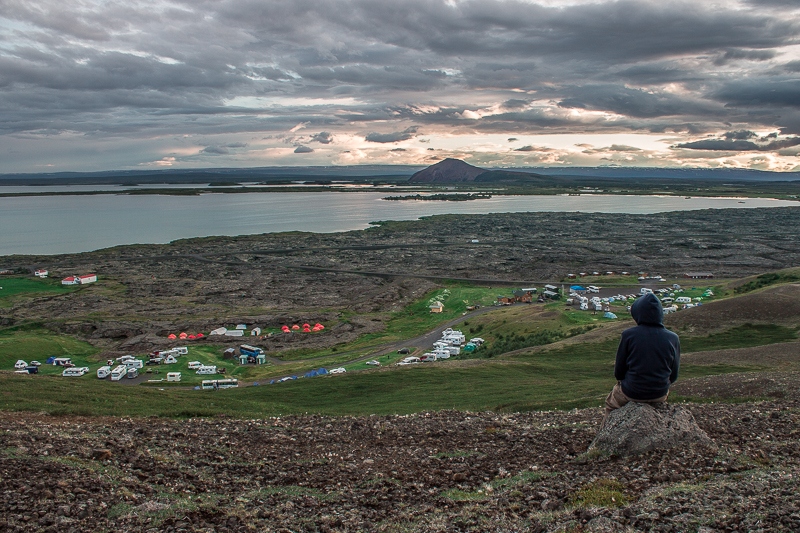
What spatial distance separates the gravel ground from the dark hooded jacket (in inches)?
43.9

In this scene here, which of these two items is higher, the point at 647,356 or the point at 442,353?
the point at 647,356

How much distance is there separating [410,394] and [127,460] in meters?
14.9

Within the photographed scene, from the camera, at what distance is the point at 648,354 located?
923 centimetres

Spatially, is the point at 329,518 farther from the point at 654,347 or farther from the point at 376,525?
the point at 654,347

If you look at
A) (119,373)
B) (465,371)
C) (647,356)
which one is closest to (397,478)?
(647,356)

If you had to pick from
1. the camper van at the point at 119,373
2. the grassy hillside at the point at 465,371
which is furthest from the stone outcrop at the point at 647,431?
the camper van at the point at 119,373

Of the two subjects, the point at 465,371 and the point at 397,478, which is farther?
the point at 465,371

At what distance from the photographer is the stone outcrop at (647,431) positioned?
950 cm

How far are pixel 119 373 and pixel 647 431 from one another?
3726 centimetres

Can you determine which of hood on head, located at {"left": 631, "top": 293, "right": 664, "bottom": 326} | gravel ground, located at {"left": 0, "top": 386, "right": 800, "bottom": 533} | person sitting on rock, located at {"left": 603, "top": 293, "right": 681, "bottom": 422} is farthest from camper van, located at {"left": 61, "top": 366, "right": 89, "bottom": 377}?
hood on head, located at {"left": 631, "top": 293, "right": 664, "bottom": 326}

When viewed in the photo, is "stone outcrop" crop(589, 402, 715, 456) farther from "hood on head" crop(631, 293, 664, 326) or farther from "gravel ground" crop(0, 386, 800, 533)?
"hood on head" crop(631, 293, 664, 326)

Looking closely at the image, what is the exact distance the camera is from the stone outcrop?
374 inches

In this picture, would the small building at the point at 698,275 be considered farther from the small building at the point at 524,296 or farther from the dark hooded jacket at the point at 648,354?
the dark hooded jacket at the point at 648,354

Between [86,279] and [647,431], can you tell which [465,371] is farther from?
[86,279]
